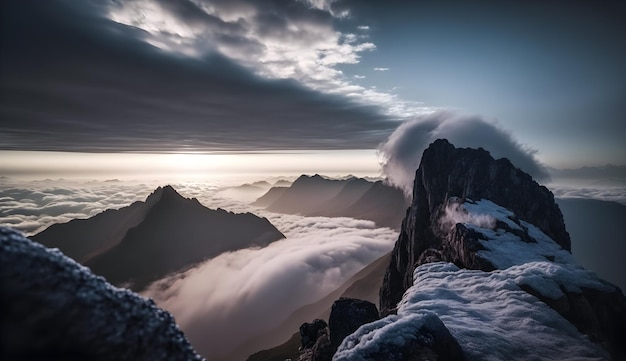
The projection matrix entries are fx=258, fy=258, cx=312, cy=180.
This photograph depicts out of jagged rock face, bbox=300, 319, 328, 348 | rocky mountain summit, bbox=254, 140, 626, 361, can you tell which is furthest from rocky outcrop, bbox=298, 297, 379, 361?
jagged rock face, bbox=300, 319, 328, 348

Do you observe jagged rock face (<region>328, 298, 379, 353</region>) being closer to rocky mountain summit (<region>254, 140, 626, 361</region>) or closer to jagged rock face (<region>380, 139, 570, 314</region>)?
rocky mountain summit (<region>254, 140, 626, 361</region>)

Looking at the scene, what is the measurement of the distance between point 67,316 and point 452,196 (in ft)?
315

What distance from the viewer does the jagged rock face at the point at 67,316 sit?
→ 5.71 metres

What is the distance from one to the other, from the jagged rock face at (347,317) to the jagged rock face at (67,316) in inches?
1715

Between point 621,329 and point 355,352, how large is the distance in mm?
30493

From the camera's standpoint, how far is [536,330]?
21.4 m

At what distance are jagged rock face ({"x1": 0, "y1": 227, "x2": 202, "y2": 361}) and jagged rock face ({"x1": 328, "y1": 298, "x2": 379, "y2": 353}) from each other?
4357 centimetres

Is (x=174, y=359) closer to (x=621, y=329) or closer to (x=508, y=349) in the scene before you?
(x=508, y=349)

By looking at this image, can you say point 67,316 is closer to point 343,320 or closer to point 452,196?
point 343,320

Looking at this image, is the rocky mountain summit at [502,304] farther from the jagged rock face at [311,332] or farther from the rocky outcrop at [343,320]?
the jagged rock face at [311,332]

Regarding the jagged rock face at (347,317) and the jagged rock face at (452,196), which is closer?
the jagged rock face at (347,317)

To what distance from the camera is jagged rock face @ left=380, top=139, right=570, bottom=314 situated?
77.0 meters

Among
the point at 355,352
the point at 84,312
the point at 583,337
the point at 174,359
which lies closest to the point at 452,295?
the point at 583,337

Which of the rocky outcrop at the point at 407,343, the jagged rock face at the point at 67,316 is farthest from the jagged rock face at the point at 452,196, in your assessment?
the jagged rock face at the point at 67,316
